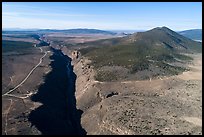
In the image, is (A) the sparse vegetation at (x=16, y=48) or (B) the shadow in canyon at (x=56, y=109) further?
(A) the sparse vegetation at (x=16, y=48)

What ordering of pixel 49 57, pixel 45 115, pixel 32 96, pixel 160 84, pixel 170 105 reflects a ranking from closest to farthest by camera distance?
pixel 45 115, pixel 170 105, pixel 32 96, pixel 160 84, pixel 49 57

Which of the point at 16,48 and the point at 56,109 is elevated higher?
the point at 16,48

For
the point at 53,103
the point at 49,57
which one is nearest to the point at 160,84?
the point at 53,103

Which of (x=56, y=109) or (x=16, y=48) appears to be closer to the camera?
(x=56, y=109)

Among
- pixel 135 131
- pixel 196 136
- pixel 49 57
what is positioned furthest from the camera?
pixel 49 57

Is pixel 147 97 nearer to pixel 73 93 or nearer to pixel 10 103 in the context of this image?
pixel 73 93

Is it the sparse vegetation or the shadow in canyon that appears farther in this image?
the sparse vegetation

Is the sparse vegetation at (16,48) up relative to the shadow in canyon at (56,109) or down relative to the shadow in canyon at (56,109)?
up

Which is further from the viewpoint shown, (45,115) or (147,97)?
(147,97)
